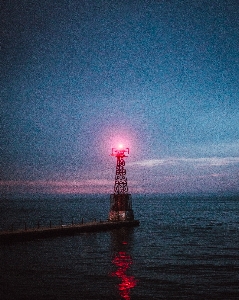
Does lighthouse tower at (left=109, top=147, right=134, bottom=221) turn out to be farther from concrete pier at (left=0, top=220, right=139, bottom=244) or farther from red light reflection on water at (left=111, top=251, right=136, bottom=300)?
red light reflection on water at (left=111, top=251, right=136, bottom=300)

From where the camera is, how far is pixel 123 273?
32469 mm

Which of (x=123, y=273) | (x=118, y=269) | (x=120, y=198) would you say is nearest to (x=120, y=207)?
(x=120, y=198)

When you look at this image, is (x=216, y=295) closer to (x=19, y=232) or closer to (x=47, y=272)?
(x=47, y=272)

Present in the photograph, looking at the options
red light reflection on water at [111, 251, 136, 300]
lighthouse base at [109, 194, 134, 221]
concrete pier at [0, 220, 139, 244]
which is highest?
lighthouse base at [109, 194, 134, 221]

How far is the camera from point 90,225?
62.2 meters

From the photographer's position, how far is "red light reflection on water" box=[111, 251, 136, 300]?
26.7m

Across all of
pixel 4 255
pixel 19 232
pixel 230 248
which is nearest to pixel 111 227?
pixel 19 232

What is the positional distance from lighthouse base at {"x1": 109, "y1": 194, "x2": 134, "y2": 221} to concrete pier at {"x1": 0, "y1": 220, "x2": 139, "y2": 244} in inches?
56.8

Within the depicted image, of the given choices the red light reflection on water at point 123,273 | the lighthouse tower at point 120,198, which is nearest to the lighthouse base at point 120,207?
the lighthouse tower at point 120,198

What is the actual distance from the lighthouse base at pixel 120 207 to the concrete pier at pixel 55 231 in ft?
4.73

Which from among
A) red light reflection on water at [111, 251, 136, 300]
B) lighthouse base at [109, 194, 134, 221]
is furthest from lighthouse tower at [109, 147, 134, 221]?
red light reflection on water at [111, 251, 136, 300]

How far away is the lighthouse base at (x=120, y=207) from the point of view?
68062 millimetres

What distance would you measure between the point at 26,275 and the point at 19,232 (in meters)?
20.6

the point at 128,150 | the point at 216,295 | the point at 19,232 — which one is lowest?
the point at 216,295
